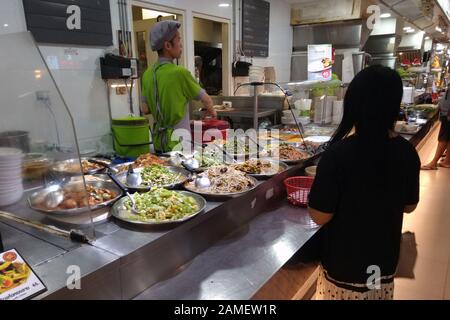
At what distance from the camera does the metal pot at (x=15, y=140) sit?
1.49 meters

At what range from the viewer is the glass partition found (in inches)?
50.9

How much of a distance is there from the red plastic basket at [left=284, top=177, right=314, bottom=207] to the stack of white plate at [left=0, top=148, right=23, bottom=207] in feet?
4.99

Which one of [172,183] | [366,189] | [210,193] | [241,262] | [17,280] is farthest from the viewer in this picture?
[172,183]

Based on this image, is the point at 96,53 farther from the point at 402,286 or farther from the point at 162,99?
the point at 402,286

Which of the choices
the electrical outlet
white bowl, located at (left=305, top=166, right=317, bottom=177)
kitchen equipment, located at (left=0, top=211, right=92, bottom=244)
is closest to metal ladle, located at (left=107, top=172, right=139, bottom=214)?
kitchen equipment, located at (left=0, top=211, right=92, bottom=244)

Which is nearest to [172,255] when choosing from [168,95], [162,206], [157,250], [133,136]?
[157,250]

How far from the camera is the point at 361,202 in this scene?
4.22ft

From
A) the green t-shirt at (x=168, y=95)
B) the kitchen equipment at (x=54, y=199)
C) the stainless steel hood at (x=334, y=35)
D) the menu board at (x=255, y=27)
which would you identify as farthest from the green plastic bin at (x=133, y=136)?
the stainless steel hood at (x=334, y=35)

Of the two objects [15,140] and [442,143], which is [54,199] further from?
[442,143]

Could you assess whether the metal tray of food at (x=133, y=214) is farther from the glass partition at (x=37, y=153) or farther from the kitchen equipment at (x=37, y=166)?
the kitchen equipment at (x=37, y=166)

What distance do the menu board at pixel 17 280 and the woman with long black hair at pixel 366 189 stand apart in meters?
1.04

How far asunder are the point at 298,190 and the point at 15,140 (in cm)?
161

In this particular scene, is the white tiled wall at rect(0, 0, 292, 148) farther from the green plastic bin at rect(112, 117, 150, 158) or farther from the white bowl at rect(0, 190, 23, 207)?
the white bowl at rect(0, 190, 23, 207)
